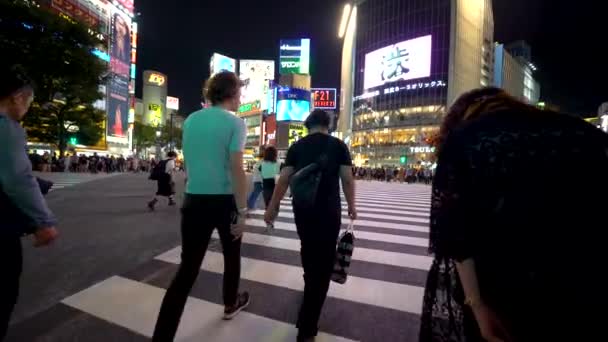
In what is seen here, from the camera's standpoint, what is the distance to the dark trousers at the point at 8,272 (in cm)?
172

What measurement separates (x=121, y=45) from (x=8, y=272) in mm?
90259

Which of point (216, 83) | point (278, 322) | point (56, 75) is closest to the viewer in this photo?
point (216, 83)

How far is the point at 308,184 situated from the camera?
102 inches

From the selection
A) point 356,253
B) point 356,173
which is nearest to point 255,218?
point 356,253

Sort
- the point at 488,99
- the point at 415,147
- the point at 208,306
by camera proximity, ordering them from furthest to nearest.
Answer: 1. the point at 415,147
2. the point at 208,306
3. the point at 488,99

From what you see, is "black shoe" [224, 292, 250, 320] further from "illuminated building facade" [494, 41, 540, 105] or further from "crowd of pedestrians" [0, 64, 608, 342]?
"illuminated building facade" [494, 41, 540, 105]

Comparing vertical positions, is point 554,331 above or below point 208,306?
above

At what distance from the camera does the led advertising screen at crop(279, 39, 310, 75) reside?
78750 mm

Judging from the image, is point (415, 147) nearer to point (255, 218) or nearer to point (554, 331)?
point (255, 218)

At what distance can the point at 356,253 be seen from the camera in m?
5.18

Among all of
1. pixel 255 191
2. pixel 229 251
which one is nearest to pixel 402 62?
pixel 255 191

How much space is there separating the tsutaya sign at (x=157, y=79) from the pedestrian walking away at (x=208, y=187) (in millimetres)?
134467

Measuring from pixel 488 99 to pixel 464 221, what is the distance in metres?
0.50

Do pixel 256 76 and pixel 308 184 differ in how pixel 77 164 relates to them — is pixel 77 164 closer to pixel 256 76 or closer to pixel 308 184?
pixel 308 184
